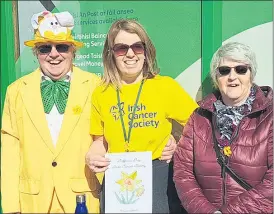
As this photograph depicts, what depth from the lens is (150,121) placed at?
315 centimetres

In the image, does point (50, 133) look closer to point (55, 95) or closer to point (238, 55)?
point (55, 95)

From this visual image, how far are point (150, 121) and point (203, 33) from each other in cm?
81

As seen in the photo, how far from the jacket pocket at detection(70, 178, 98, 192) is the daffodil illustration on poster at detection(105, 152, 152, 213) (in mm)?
232

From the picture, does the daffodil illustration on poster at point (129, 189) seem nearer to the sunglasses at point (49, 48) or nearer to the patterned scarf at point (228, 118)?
the patterned scarf at point (228, 118)

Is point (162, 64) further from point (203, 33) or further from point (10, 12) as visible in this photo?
point (10, 12)

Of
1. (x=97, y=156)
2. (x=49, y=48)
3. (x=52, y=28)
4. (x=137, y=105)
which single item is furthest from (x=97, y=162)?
(x=52, y=28)

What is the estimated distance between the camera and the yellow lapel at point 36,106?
3275 mm

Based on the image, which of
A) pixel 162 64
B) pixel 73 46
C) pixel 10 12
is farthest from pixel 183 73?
pixel 10 12

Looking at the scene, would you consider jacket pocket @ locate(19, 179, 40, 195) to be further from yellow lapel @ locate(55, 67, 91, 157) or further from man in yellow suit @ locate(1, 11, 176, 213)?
yellow lapel @ locate(55, 67, 91, 157)

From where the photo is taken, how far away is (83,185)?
3352 millimetres

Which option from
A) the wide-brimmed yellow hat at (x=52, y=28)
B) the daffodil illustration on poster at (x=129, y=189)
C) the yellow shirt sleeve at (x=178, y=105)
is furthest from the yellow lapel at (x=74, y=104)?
the yellow shirt sleeve at (x=178, y=105)

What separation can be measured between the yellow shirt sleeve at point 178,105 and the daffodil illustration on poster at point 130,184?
34 centimetres

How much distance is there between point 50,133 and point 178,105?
91 centimetres

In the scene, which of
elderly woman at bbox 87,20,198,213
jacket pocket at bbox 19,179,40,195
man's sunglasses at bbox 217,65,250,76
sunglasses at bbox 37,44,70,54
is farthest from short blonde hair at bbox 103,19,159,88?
jacket pocket at bbox 19,179,40,195
